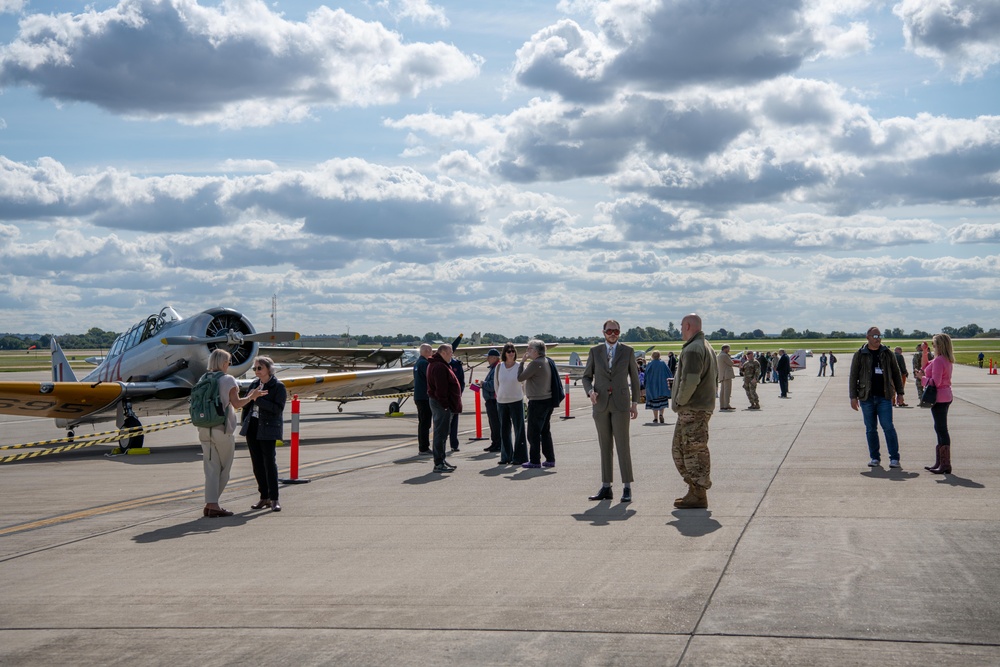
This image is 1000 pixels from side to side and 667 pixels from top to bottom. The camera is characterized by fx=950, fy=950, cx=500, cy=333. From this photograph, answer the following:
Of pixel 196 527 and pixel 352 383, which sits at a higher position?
pixel 352 383

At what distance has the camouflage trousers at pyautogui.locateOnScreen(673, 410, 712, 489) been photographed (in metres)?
9.62

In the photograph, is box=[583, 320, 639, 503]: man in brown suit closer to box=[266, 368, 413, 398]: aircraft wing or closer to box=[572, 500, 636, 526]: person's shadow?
box=[572, 500, 636, 526]: person's shadow

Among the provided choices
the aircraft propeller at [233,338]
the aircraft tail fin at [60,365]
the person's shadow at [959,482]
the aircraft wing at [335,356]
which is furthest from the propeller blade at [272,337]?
the person's shadow at [959,482]

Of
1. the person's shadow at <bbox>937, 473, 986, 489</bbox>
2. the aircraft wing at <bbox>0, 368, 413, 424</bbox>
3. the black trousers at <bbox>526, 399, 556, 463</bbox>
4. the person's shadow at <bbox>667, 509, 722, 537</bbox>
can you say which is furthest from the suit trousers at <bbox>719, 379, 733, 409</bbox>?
the person's shadow at <bbox>667, 509, 722, 537</bbox>

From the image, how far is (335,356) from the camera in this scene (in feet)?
112

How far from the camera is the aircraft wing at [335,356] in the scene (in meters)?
33.2

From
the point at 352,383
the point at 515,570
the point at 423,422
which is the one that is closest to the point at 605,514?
the point at 515,570

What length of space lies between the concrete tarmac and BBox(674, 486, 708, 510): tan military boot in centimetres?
13

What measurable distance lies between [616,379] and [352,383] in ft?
48.7

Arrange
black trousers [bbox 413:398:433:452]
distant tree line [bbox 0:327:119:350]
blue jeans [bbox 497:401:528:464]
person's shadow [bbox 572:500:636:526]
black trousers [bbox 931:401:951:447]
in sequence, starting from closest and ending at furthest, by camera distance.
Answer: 1. person's shadow [bbox 572:500:636:526]
2. black trousers [bbox 931:401:951:447]
3. blue jeans [bbox 497:401:528:464]
4. black trousers [bbox 413:398:433:452]
5. distant tree line [bbox 0:327:119:350]

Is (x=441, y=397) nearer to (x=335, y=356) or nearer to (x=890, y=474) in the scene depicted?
(x=890, y=474)

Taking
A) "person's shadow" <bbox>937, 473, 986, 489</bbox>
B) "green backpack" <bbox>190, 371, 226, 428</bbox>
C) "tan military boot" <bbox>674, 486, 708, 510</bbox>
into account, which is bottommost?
"person's shadow" <bbox>937, 473, 986, 489</bbox>

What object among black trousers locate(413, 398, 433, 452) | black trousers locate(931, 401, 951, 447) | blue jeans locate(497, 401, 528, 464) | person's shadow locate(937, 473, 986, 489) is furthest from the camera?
black trousers locate(413, 398, 433, 452)

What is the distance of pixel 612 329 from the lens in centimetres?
1048
